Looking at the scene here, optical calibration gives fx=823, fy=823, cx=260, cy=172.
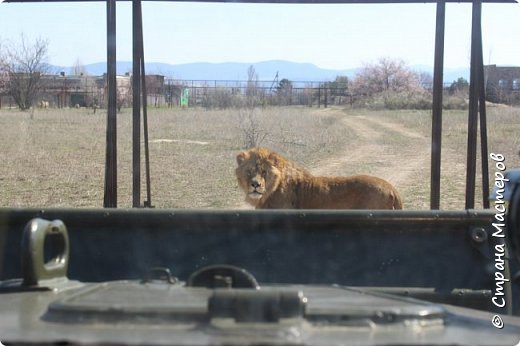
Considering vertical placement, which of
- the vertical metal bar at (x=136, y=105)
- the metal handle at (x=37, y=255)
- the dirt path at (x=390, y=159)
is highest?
the vertical metal bar at (x=136, y=105)

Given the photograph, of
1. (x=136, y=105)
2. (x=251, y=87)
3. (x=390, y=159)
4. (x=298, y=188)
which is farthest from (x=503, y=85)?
(x=136, y=105)

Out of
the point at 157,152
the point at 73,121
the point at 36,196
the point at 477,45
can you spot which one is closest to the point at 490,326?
the point at 477,45

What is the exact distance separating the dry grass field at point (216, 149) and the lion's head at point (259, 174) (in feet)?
18.8

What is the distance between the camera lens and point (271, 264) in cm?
386

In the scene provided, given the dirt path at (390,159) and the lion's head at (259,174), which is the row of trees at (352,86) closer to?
the dirt path at (390,159)

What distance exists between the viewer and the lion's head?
858 centimetres

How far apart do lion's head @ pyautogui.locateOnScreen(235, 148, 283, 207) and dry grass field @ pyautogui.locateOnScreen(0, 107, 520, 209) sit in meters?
5.73

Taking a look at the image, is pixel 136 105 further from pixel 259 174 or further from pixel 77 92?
pixel 77 92

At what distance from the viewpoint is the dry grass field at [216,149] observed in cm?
1667

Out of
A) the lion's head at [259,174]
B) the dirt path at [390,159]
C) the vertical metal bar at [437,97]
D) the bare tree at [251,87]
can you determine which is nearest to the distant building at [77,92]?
the bare tree at [251,87]

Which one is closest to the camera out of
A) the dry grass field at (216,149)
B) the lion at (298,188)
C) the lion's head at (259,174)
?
the lion at (298,188)

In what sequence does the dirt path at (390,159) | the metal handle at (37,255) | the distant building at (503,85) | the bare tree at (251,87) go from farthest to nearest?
the bare tree at (251,87) → the distant building at (503,85) → the dirt path at (390,159) → the metal handle at (37,255)

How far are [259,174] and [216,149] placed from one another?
16327mm

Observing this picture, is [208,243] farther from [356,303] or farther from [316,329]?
[316,329]
